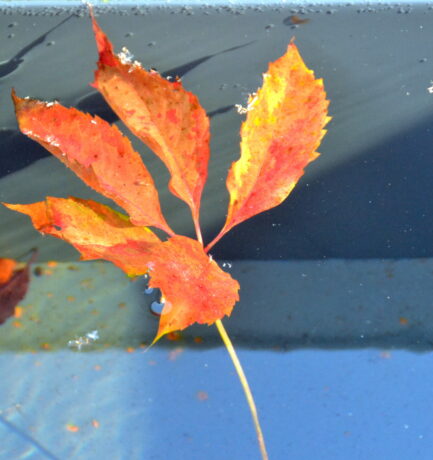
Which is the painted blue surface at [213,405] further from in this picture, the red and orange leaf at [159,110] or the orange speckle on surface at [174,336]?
the red and orange leaf at [159,110]

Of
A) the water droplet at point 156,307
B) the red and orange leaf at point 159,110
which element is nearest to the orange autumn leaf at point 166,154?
the red and orange leaf at point 159,110

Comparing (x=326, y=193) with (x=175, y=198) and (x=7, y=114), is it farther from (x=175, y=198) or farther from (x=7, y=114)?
(x=7, y=114)

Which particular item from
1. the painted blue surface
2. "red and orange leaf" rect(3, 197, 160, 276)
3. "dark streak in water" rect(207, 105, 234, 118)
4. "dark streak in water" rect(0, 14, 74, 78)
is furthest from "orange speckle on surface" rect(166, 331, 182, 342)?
"dark streak in water" rect(0, 14, 74, 78)

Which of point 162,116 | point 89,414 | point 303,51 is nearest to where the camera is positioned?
point 162,116

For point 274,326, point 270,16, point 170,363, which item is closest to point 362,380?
point 274,326

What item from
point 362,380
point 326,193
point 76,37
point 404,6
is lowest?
point 362,380

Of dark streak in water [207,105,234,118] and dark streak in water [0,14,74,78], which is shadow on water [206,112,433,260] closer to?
dark streak in water [207,105,234,118]
